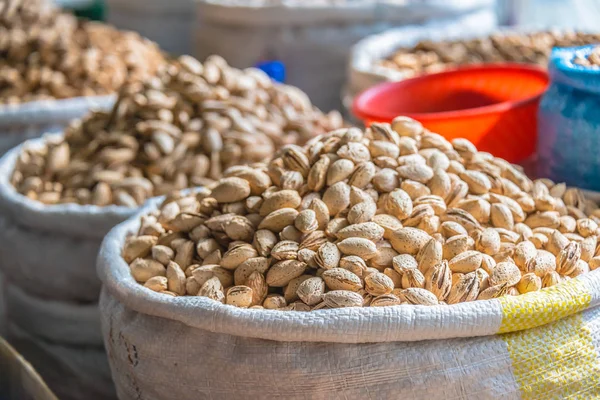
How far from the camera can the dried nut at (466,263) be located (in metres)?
0.83

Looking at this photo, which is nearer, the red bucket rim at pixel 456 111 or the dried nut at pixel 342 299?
the dried nut at pixel 342 299

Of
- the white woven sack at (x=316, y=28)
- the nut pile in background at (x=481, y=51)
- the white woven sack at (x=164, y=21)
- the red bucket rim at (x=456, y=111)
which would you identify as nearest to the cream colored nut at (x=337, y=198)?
the red bucket rim at (x=456, y=111)

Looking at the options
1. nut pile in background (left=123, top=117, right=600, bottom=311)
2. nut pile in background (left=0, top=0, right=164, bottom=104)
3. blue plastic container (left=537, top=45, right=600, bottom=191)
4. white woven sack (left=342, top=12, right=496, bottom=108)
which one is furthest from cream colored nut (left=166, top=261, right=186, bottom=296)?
nut pile in background (left=0, top=0, right=164, bottom=104)

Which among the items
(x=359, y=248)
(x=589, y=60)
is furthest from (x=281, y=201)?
Result: (x=589, y=60)

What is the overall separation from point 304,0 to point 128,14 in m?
0.97

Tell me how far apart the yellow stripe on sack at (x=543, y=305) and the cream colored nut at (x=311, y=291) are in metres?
0.18

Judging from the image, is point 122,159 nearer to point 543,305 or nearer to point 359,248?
point 359,248

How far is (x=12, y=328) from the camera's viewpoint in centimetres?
142

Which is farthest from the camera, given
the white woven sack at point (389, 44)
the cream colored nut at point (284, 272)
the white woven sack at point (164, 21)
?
the white woven sack at point (164, 21)

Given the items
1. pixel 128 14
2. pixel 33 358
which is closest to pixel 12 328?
pixel 33 358

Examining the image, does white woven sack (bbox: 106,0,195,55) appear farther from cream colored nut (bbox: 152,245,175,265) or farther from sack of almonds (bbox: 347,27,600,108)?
cream colored nut (bbox: 152,245,175,265)

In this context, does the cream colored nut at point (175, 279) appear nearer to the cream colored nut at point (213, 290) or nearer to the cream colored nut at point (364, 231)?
the cream colored nut at point (213, 290)

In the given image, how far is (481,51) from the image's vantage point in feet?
6.18

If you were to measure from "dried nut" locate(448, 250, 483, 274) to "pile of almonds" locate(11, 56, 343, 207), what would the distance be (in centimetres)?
58
